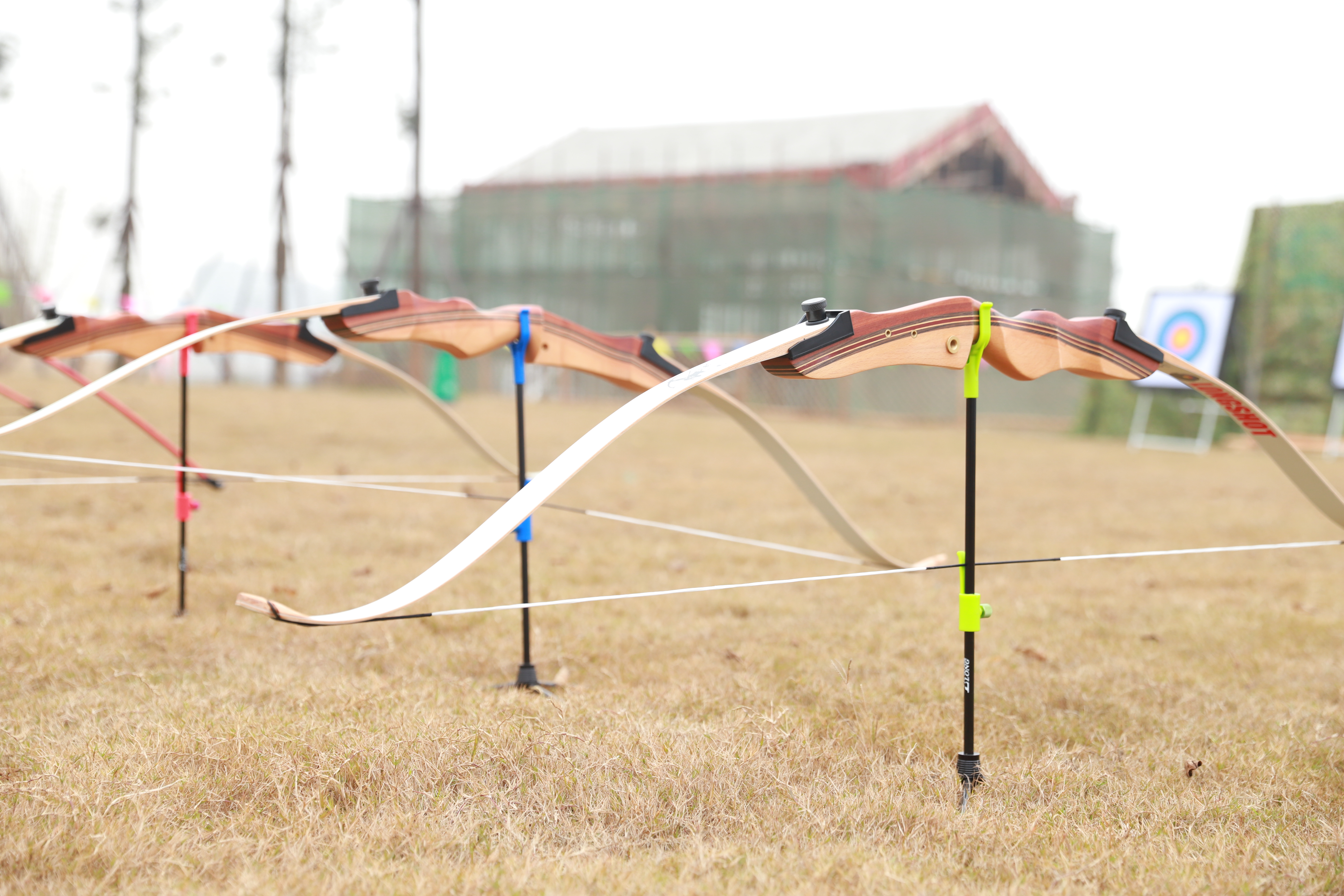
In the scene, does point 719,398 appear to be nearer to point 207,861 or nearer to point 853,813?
point 853,813

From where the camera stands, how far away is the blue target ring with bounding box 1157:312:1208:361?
14.6 metres

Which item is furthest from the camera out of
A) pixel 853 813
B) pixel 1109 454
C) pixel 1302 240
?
pixel 1302 240

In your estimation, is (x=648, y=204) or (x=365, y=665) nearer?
(x=365, y=665)

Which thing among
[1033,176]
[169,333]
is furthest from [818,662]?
[1033,176]

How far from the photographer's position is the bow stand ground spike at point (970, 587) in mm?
2025

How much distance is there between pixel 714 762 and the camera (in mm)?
2121

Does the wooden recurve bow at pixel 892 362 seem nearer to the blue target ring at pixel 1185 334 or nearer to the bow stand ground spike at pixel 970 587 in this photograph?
the bow stand ground spike at pixel 970 587

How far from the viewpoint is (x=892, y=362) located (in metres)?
1.94

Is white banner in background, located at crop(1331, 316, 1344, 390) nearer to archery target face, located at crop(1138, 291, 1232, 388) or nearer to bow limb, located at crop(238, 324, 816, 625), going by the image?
archery target face, located at crop(1138, 291, 1232, 388)

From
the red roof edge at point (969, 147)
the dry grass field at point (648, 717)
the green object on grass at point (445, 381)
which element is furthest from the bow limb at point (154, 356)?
the red roof edge at point (969, 147)

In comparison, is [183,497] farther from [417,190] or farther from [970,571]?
[417,190]

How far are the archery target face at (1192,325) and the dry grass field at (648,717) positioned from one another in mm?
9340

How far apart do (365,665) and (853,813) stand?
1587 mm

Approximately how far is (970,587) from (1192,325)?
1439cm
